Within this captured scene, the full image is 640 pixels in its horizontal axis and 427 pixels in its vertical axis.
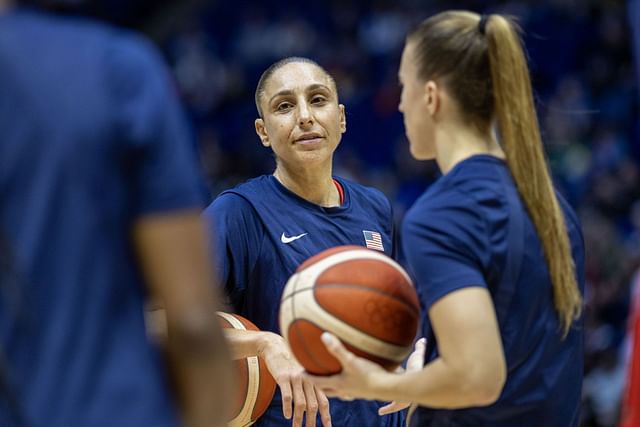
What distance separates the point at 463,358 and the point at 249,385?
1549 mm

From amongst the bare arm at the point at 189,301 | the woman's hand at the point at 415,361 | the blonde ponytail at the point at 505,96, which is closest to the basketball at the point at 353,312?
the woman's hand at the point at 415,361

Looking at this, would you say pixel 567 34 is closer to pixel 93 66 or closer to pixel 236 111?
pixel 236 111

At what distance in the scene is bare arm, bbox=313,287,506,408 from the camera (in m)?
2.56

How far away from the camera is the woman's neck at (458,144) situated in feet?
9.48

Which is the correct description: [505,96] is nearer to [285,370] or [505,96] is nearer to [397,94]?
[285,370]

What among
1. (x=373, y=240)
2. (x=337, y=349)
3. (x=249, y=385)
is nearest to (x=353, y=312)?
(x=337, y=349)

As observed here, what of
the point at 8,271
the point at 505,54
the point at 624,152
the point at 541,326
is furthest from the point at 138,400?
the point at 624,152

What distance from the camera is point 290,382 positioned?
11.6 ft

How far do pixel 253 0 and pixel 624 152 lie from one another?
683 centimetres

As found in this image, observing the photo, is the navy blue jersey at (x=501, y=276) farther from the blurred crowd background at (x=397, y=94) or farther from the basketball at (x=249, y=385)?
the blurred crowd background at (x=397, y=94)

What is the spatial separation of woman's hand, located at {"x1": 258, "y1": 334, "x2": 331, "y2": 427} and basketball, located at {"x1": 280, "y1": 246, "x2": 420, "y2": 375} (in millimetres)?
565

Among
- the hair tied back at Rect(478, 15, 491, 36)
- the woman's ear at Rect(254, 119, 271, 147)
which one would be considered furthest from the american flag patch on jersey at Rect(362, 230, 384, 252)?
the hair tied back at Rect(478, 15, 491, 36)

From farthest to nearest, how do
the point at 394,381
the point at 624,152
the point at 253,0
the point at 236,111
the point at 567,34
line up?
the point at 253,0, the point at 236,111, the point at 567,34, the point at 624,152, the point at 394,381

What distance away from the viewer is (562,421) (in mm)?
2947
